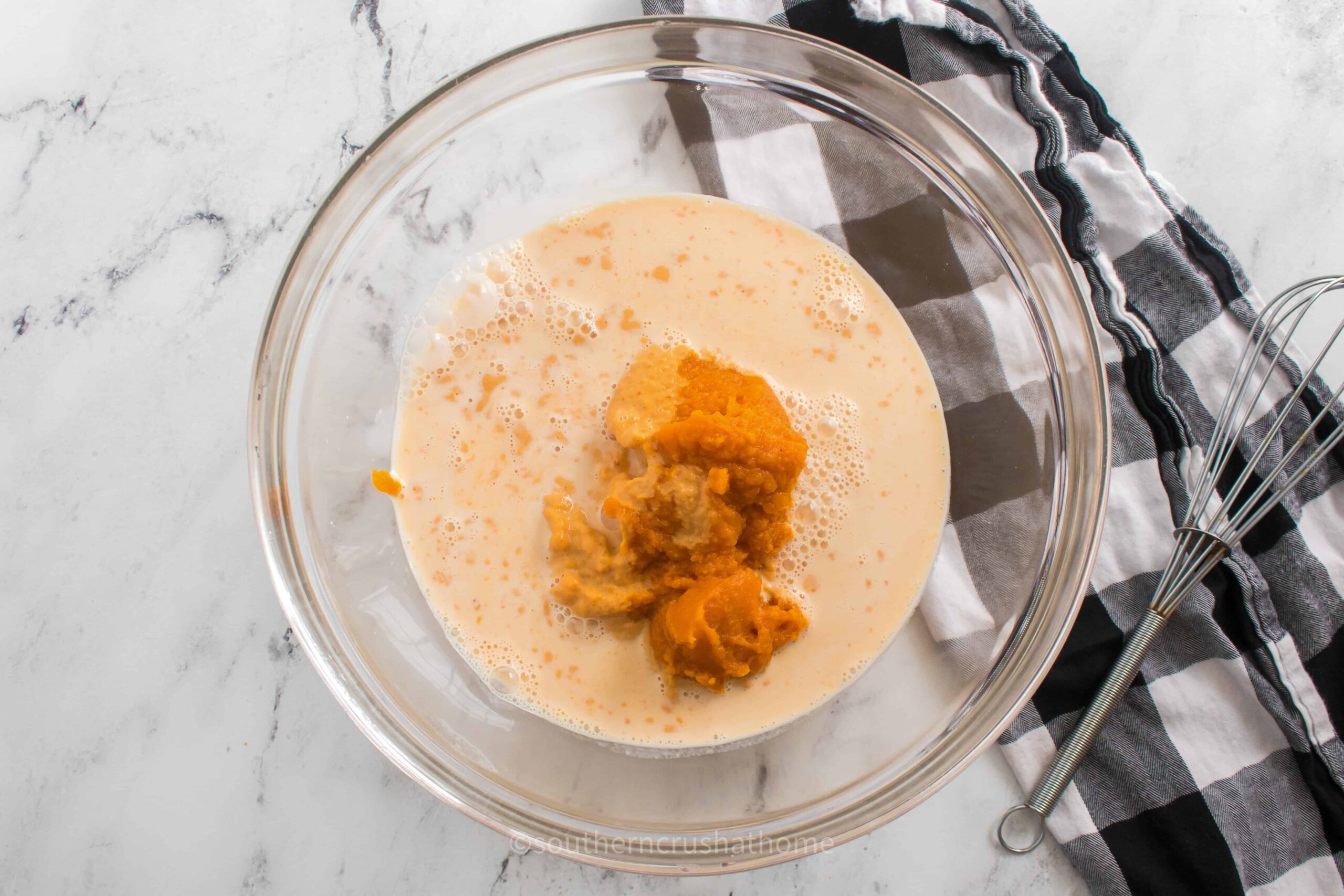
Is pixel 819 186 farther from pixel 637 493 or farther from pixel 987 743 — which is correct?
pixel 987 743

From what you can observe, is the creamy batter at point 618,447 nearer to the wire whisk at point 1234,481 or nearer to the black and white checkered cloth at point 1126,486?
the black and white checkered cloth at point 1126,486

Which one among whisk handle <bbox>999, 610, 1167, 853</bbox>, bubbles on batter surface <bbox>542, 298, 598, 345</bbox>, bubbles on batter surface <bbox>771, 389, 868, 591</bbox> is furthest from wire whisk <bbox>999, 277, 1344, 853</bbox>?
bubbles on batter surface <bbox>542, 298, 598, 345</bbox>

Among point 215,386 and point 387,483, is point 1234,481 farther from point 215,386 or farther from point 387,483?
point 215,386

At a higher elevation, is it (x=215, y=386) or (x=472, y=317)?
(x=472, y=317)

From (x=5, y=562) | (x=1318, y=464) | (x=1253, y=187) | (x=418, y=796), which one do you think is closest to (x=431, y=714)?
(x=418, y=796)

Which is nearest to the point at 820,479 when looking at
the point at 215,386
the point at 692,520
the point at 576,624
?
the point at 692,520

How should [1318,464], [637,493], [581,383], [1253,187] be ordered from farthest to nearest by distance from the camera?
[1253,187] < [1318,464] < [581,383] < [637,493]

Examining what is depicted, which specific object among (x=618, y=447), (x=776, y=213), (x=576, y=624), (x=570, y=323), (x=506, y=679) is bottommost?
(x=506, y=679)

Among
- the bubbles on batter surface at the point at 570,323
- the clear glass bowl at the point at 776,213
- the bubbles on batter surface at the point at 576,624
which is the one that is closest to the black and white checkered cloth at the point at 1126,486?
the clear glass bowl at the point at 776,213
